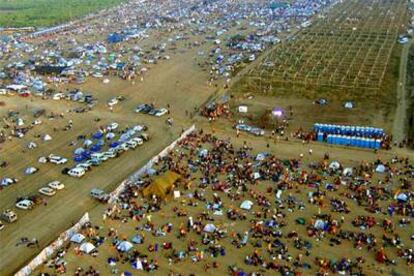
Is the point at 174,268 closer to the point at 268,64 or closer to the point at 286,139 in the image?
the point at 286,139

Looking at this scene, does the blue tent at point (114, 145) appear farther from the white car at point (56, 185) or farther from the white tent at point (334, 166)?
the white tent at point (334, 166)

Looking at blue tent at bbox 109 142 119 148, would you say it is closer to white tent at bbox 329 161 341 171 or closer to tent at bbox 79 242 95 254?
tent at bbox 79 242 95 254

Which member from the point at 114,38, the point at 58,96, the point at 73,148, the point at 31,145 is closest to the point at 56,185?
the point at 73,148

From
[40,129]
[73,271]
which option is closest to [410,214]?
[73,271]

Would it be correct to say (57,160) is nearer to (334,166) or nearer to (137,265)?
(137,265)

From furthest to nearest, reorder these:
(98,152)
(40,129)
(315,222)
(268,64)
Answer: (268,64) < (40,129) < (98,152) < (315,222)

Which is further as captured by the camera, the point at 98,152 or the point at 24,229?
the point at 98,152
